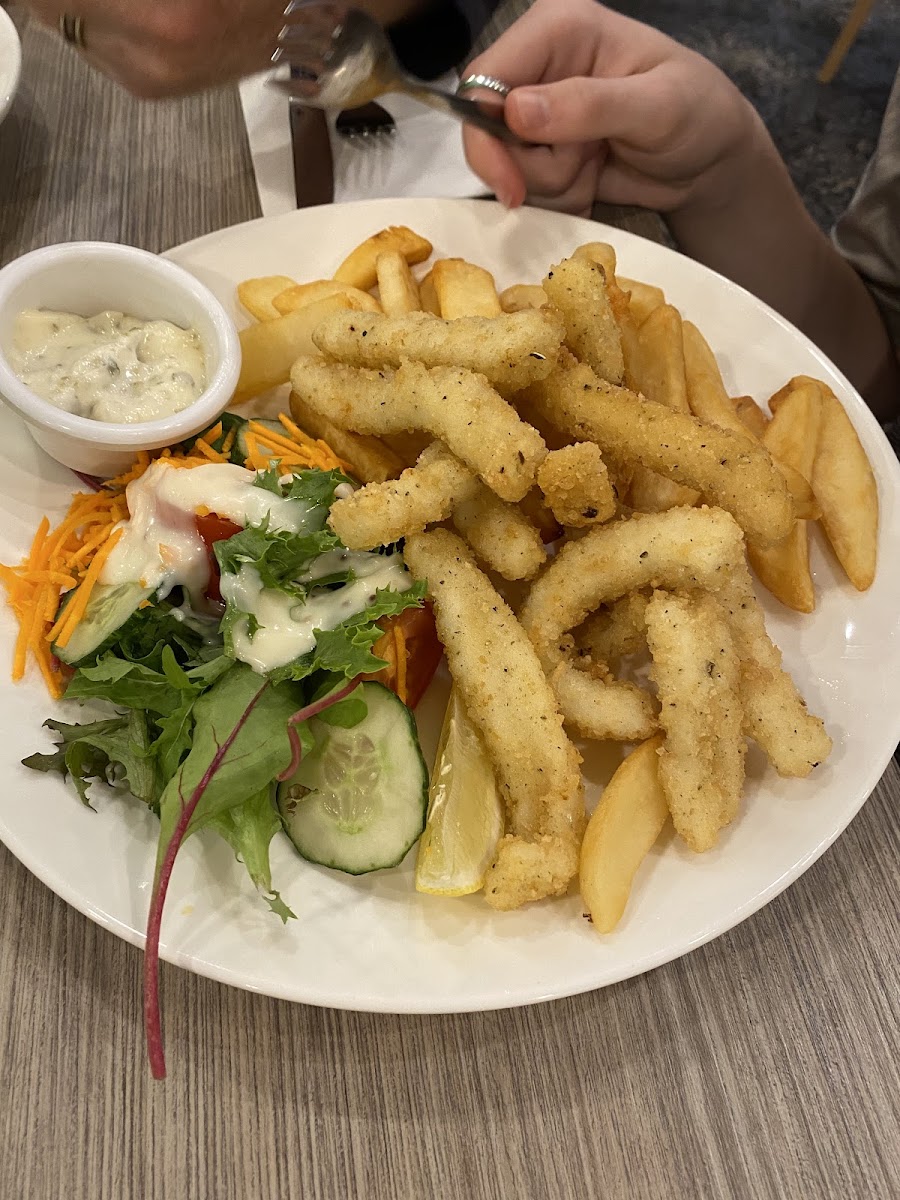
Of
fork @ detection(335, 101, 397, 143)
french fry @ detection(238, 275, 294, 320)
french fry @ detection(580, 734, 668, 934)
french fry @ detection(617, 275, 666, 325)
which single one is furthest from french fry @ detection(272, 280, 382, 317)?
french fry @ detection(580, 734, 668, 934)

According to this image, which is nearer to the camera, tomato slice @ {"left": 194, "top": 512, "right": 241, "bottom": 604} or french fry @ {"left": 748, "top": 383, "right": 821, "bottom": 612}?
tomato slice @ {"left": 194, "top": 512, "right": 241, "bottom": 604}

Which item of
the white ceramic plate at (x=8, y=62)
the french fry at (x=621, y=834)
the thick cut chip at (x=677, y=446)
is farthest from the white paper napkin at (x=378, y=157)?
the french fry at (x=621, y=834)

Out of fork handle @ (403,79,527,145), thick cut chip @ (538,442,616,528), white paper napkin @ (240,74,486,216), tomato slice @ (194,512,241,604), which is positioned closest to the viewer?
thick cut chip @ (538,442,616,528)

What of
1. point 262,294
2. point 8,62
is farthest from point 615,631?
point 8,62

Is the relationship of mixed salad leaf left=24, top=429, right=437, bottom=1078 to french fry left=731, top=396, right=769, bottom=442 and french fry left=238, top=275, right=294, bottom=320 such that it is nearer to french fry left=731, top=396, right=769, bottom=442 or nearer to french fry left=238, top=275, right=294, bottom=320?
french fry left=238, top=275, right=294, bottom=320

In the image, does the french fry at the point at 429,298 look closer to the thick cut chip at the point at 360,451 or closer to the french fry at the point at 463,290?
the french fry at the point at 463,290

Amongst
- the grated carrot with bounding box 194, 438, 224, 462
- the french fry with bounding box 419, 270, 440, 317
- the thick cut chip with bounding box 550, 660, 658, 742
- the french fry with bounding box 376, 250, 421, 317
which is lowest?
the grated carrot with bounding box 194, 438, 224, 462

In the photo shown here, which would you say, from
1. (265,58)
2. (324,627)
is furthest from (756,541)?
(265,58)
